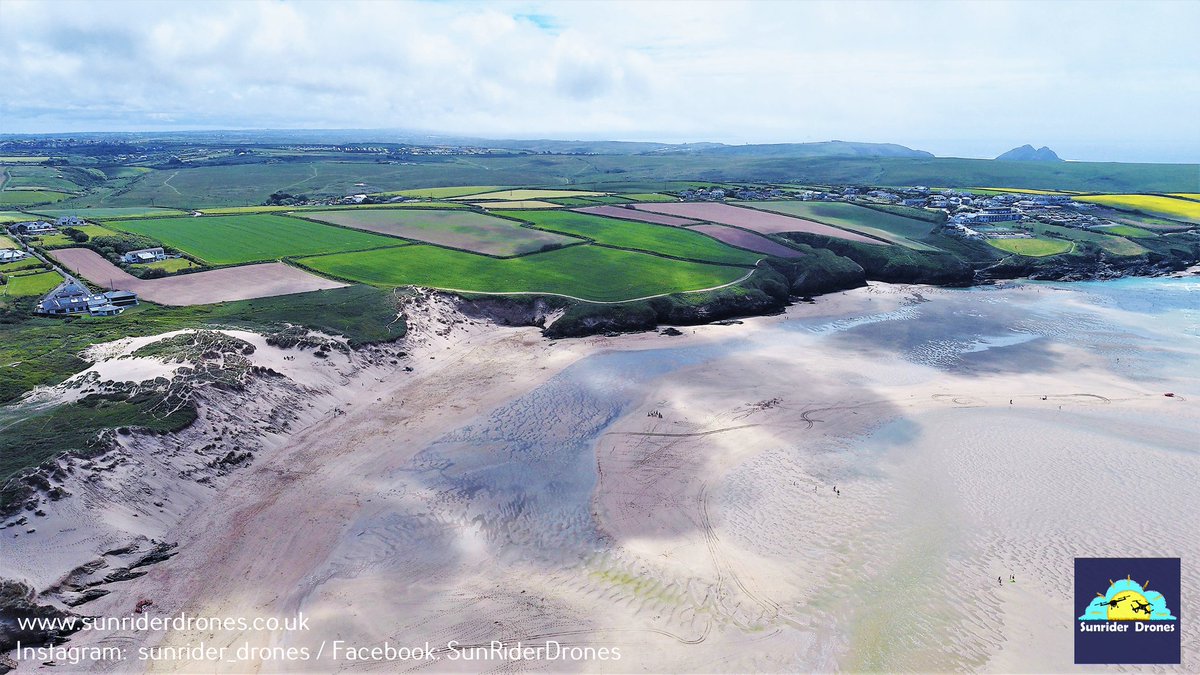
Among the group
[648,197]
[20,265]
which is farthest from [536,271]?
[648,197]

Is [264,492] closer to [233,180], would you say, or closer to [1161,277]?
[1161,277]

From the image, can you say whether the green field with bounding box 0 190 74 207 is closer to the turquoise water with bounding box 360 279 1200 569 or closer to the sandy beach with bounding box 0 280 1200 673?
the sandy beach with bounding box 0 280 1200 673

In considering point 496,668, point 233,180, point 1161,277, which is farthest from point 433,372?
point 233,180

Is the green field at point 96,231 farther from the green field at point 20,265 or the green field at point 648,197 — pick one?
the green field at point 648,197

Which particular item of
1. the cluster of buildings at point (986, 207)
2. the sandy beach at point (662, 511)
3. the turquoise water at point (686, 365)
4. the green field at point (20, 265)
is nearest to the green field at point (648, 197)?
the cluster of buildings at point (986, 207)

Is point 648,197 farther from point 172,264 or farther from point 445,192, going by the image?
point 172,264
